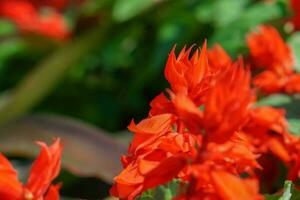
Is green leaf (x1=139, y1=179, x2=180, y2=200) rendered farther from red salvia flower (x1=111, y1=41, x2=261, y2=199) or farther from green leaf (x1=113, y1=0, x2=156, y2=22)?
green leaf (x1=113, y1=0, x2=156, y2=22)

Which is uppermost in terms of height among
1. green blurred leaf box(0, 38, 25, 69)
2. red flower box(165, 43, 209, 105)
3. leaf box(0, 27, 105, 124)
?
green blurred leaf box(0, 38, 25, 69)

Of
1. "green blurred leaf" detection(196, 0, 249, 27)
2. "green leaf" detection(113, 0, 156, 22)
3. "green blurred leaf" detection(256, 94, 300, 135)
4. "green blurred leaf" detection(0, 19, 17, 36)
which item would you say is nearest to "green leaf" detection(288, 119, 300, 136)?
"green blurred leaf" detection(256, 94, 300, 135)

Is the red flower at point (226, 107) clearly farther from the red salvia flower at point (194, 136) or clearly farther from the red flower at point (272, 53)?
the red flower at point (272, 53)

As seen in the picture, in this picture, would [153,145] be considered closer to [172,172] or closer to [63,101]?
[172,172]

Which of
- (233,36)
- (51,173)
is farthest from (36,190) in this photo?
(233,36)

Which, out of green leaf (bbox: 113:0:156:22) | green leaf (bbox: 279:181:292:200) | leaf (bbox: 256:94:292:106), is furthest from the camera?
green leaf (bbox: 113:0:156:22)

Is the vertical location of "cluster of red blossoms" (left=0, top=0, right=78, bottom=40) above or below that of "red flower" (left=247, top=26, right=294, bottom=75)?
above

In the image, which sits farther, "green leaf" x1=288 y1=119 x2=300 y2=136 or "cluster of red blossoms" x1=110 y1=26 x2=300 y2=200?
"green leaf" x1=288 y1=119 x2=300 y2=136

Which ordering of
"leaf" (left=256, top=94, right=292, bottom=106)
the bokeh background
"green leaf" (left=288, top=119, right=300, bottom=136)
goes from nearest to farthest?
"green leaf" (left=288, top=119, right=300, bottom=136) → "leaf" (left=256, top=94, right=292, bottom=106) → the bokeh background

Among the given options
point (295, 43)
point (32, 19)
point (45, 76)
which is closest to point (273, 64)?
point (295, 43)
